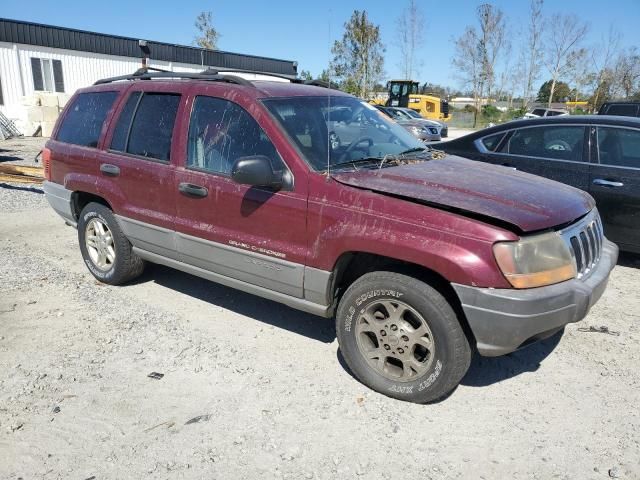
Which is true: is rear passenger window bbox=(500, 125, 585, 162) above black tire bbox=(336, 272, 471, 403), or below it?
above

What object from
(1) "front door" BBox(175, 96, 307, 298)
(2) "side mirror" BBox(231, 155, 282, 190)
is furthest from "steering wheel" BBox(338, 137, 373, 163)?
(2) "side mirror" BBox(231, 155, 282, 190)

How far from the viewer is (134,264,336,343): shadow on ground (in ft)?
14.1

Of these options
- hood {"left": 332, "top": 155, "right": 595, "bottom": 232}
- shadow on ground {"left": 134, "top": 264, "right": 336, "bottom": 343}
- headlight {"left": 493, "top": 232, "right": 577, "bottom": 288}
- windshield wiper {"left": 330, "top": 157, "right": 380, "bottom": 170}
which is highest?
windshield wiper {"left": 330, "top": 157, "right": 380, "bottom": 170}

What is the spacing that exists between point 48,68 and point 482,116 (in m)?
36.2

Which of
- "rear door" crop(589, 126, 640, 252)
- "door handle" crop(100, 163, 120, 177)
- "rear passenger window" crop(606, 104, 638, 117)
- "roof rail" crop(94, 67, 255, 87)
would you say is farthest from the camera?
"rear passenger window" crop(606, 104, 638, 117)

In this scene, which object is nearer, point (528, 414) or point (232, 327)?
point (528, 414)

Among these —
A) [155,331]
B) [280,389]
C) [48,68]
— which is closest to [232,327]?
[155,331]

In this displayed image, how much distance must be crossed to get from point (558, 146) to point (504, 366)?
3300mm

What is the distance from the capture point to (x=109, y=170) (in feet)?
15.2

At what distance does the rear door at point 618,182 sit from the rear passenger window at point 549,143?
0.62 ft

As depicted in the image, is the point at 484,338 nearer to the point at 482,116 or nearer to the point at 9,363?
the point at 9,363

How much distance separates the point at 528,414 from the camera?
3156 mm

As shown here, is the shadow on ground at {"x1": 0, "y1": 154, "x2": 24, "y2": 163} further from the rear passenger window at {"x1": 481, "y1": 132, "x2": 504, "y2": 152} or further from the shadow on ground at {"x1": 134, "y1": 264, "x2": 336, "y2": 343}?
the rear passenger window at {"x1": 481, "y1": 132, "x2": 504, "y2": 152}

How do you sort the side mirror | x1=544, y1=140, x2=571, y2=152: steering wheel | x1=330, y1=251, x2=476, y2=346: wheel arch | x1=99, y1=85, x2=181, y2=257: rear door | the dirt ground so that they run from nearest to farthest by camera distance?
the dirt ground
x1=330, y1=251, x2=476, y2=346: wheel arch
the side mirror
x1=99, y1=85, x2=181, y2=257: rear door
x1=544, y1=140, x2=571, y2=152: steering wheel
